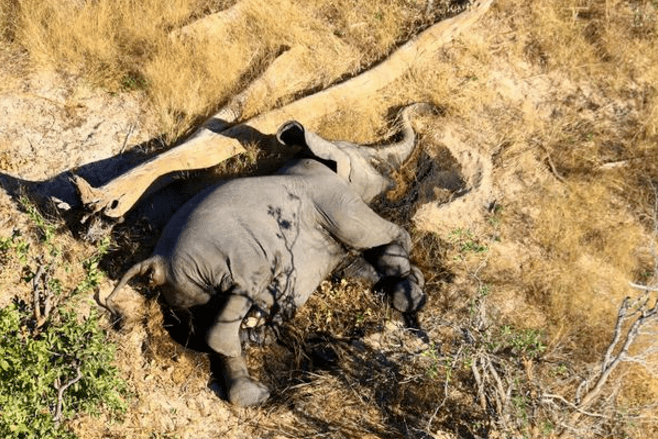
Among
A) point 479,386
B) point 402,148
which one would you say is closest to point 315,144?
point 402,148

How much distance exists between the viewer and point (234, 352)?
5.76m

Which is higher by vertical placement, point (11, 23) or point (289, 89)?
point (11, 23)

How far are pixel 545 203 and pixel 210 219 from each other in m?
3.53

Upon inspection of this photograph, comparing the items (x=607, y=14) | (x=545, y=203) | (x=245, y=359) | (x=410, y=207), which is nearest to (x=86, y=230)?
(x=245, y=359)

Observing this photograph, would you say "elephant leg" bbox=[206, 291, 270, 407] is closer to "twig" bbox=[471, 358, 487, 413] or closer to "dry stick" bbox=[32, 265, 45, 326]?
"dry stick" bbox=[32, 265, 45, 326]

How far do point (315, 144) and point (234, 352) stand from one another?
2.07 metres

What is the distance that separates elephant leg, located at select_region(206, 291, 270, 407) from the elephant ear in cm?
167

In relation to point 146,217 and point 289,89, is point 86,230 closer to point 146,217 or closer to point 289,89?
point 146,217

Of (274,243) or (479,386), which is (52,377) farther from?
(479,386)

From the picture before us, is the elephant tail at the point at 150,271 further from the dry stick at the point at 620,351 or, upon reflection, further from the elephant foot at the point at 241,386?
the dry stick at the point at 620,351

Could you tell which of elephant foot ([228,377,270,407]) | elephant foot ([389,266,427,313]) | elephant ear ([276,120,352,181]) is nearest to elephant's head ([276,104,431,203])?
elephant ear ([276,120,352,181])

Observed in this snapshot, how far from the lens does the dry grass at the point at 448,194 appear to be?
5723 millimetres

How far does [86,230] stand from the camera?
20.9ft

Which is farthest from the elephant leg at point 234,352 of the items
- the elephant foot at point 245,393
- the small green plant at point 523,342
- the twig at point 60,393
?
the small green plant at point 523,342
